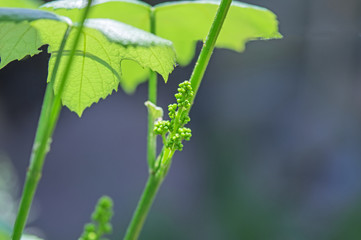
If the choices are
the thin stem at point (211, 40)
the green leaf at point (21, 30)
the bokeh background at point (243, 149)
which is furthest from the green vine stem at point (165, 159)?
the bokeh background at point (243, 149)

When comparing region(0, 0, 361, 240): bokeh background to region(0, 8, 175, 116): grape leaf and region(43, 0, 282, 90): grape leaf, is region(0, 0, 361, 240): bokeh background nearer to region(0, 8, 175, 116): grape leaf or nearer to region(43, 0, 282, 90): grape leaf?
region(43, 0, 282, 90): grape leaf

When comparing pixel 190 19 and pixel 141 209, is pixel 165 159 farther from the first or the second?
pixel 190 19

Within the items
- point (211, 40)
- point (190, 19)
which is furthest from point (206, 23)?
point (211, 40)


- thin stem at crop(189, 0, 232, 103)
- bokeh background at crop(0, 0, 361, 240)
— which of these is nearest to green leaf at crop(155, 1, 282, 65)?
thin stem at crop(189, 0, 232, 103)

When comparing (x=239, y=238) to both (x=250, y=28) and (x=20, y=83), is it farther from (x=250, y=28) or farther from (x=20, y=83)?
(x=250, y=28)

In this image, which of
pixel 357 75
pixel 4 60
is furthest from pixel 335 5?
pixel 4 60

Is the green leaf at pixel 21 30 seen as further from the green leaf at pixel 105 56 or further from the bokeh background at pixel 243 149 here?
the bokeh background at pixel 243 149
